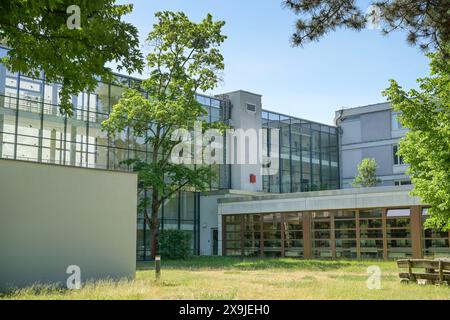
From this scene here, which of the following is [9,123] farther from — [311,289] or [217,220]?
[311,289]

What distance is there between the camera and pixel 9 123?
31453 millimetres

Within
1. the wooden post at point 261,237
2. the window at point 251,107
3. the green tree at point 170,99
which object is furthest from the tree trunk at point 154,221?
the window at point 251,107

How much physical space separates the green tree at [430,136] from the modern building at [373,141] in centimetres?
3068

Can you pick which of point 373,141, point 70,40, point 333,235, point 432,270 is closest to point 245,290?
point 432,270

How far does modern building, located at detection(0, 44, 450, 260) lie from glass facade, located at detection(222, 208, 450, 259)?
0.18 feet

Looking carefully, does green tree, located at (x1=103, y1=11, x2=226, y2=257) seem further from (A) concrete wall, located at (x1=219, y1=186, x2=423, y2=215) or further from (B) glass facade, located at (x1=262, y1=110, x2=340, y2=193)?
(B) glass facade, located at (x1=262, y1=110, x2=340, y2=193)

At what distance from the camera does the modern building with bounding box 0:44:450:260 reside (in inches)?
1250

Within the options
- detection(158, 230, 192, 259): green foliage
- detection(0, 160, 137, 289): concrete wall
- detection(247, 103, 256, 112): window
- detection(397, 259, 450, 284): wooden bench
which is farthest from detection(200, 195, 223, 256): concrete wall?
detection(397, 259, 450, 284): wooden bench

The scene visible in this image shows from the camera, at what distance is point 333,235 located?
34.8 m

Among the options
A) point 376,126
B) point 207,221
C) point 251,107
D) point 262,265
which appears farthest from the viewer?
point 376,126

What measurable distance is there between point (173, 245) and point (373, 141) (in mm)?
25111

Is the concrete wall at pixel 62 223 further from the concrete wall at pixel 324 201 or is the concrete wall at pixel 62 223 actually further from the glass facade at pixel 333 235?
the glass facade at pixel 333 235

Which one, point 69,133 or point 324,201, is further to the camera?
point 324,201

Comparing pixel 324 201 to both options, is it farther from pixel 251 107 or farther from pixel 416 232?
pixel 251 107
